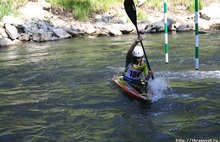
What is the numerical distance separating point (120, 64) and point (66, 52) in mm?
2690

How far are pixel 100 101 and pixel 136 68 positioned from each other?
861 mm

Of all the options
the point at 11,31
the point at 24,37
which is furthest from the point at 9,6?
the point at 24,37

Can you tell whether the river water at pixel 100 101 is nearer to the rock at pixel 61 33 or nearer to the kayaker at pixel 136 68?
the kayaker at pixel 136 68

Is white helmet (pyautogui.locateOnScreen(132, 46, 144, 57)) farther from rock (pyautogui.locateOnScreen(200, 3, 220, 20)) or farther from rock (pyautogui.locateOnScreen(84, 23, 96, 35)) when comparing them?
rock (pyautogui.locateOnScreen(200, 3, 220, 20))

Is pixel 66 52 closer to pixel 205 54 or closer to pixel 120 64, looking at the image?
pixel 120 64

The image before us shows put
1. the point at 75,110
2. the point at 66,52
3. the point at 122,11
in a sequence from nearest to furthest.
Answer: the point at 75,110
the point at 66,52
the point at 122,11

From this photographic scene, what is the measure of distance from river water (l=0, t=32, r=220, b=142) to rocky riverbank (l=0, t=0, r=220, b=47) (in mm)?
3981

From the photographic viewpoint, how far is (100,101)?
16.5ft

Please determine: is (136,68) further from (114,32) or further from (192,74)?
(114,32)

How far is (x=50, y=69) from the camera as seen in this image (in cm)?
766

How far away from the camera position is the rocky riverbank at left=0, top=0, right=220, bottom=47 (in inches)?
515

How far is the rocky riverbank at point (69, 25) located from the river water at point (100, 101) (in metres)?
3.98

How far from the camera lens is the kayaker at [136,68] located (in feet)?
17.1

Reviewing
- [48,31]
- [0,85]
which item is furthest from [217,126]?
[48,31]
